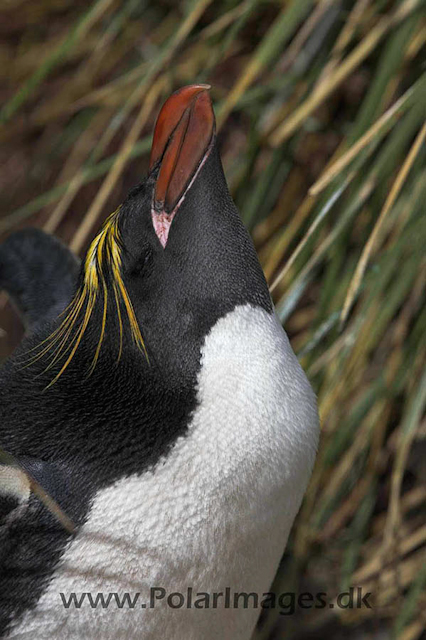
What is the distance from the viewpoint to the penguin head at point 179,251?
85 cm

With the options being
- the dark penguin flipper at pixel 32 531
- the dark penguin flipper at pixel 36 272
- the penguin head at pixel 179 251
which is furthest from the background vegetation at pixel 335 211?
the dark penguin flipper at pixel 32 531

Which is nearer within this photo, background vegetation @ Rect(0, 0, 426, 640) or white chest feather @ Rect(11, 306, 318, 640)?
white chest feather @ Rect(11, 306, 318, 640)

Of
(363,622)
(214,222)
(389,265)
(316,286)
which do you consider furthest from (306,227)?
(363,622)

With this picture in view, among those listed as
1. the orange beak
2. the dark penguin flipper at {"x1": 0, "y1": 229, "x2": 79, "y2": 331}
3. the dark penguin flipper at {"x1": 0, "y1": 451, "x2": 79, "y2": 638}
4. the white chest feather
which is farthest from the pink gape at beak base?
the dark penguin flipper at {"x1": 0, "y1": 229, "x2": 79, "y2": 331}

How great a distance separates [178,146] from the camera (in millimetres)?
856

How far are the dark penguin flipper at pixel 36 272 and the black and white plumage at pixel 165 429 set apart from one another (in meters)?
0.41

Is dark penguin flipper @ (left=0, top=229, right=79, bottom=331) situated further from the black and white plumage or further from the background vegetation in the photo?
the black and white plumage

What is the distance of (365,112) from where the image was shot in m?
1.24

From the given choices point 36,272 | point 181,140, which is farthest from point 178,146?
point 36,272

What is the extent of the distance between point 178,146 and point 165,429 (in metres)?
0.28

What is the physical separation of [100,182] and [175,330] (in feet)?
4.53

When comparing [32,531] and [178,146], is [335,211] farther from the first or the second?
[32,531]

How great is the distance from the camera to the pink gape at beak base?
0.85 m

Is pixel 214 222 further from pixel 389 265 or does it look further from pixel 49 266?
pixel 49 266
